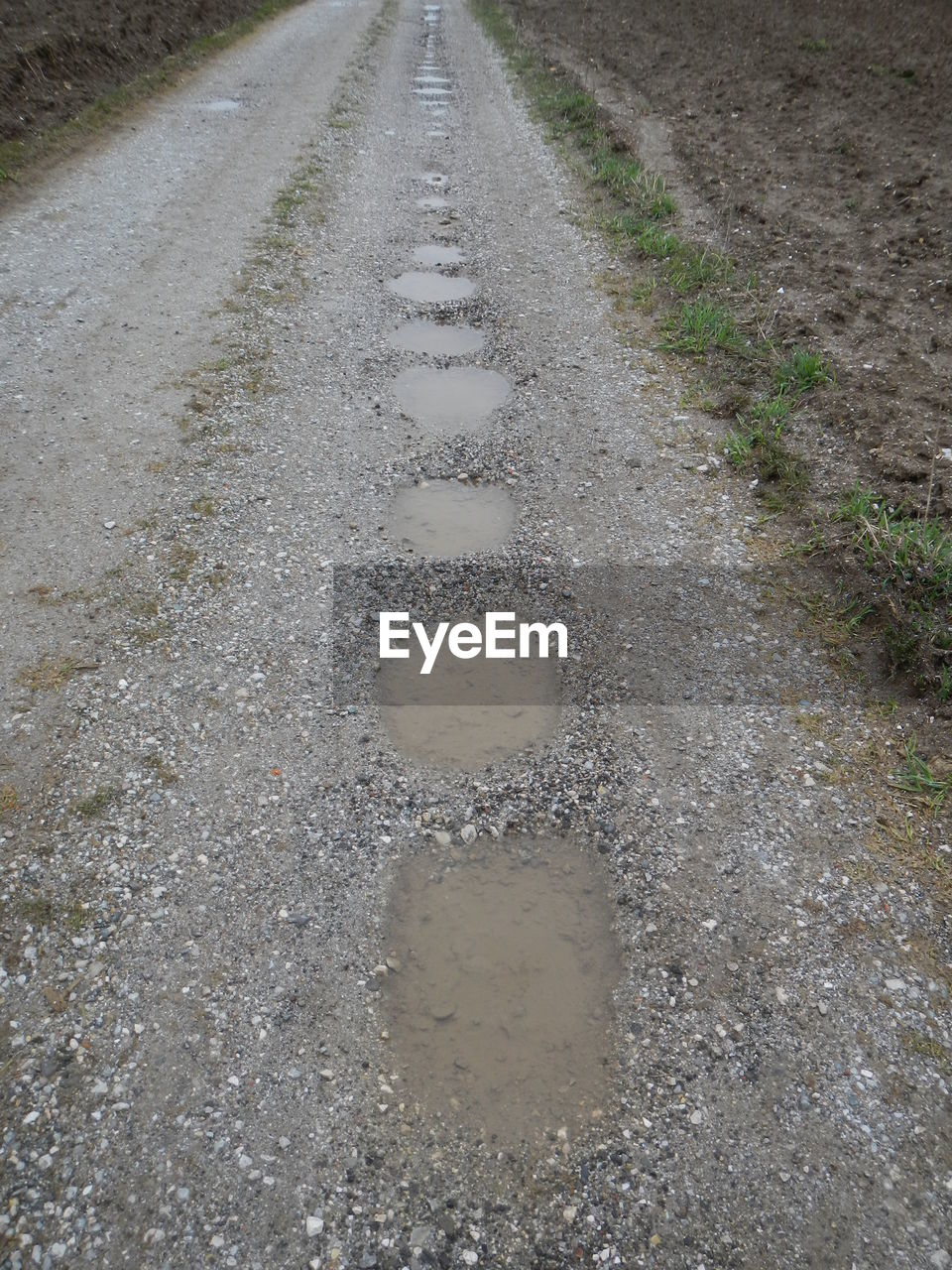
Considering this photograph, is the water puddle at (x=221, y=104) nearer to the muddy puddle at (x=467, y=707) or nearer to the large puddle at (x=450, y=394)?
the large puddle at (x=450, y=394)

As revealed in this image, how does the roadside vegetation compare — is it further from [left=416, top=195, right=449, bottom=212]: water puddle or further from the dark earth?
[left=416, top=195, right=449, bottom=212]: water puddle

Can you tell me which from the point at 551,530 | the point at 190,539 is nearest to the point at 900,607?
the point at 551,530

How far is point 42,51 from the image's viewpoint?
12.1m

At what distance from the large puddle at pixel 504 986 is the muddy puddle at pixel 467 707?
53 cm

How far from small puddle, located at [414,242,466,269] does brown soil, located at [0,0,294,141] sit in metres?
6.37

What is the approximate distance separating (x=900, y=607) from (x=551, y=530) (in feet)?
6.73

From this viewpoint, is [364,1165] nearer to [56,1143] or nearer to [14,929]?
[56,1143]

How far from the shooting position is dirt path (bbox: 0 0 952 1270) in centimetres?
237

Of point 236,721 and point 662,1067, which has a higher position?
point 236,721

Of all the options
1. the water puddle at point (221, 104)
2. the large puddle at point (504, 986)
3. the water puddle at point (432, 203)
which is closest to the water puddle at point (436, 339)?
the water puddle at point (432, 203)

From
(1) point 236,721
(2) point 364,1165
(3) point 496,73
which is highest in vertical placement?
(3) point 496,73

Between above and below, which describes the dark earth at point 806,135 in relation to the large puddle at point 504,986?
above

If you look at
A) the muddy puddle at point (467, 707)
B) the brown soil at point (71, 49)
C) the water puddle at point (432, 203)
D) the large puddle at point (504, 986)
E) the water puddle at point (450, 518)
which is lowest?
the large puddle at point (504, 986)

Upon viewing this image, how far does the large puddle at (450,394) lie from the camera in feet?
19.9
